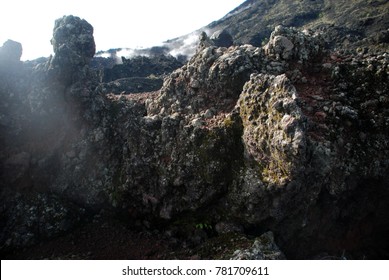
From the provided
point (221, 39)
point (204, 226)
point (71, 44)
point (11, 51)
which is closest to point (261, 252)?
point (204, 226)

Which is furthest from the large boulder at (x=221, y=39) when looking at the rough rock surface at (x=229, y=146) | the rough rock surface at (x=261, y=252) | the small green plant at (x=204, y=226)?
the rough rock surface at (x=261, y=252)

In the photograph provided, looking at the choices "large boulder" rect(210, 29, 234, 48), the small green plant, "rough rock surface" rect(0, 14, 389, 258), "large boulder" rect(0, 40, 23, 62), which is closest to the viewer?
"rough rock surface" rect(0, 14, 389, 258)

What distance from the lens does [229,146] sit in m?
17.1

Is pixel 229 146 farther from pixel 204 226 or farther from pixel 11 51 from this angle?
pixel 11 51

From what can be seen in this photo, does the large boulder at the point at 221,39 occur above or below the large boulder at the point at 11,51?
above

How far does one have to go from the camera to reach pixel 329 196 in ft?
53.5

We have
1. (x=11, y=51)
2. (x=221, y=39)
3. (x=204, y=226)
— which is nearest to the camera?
(x=204, y=226)

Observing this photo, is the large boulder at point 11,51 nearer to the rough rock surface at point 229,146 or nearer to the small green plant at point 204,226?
the rough rock surface at point 229,146

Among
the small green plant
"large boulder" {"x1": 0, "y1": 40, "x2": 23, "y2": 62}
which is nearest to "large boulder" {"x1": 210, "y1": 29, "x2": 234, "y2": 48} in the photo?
"large boulder" {"x1": 0, "y1": 40, "x2": 23, "y2": 62}

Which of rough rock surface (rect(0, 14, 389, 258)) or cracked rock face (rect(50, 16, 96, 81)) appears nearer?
rough rock surface (rect(0, 14, 389, 258))

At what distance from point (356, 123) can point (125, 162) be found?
1144cm

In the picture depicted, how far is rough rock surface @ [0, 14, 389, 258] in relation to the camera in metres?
15.7

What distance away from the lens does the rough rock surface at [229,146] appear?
15734 mm

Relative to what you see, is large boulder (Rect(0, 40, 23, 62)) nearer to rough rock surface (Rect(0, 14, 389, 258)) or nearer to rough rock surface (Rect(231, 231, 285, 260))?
rough rock surface (Rect(0, 14, 389, 258))
